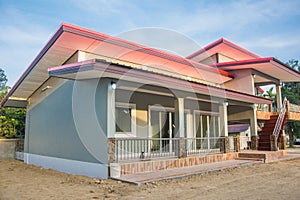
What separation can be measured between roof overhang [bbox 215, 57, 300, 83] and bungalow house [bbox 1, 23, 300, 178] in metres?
0.08

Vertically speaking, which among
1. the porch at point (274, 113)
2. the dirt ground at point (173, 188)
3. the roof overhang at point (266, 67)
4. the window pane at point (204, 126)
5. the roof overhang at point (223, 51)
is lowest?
the dirt ground at point (173, 188)

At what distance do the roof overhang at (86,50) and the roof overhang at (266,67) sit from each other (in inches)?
68.4

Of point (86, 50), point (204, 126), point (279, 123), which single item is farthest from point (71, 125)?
point (279, 123)

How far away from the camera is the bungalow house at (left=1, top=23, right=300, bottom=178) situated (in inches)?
306

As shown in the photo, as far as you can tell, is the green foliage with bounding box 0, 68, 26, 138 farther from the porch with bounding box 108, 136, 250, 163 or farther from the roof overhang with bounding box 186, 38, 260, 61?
the roof overhang with bounding box 186, 38, 260, 61

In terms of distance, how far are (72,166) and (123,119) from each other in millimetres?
2611

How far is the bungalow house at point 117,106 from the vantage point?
776 cm

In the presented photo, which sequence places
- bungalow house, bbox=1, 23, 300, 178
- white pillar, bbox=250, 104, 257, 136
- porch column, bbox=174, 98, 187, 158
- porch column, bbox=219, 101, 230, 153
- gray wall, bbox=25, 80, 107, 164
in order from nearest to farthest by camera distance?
bungalow house, bbox=1, 23, 300, 178
gray wall, bbox=25, 80, 107, 164
porch column, bbox=174, 98, 187, 158
porch column, bbox=219, 101, 230, 153
white pillar, bbox=250, 104, 257, 136

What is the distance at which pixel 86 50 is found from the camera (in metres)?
9.76

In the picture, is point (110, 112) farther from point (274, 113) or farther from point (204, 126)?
point (274, 113)

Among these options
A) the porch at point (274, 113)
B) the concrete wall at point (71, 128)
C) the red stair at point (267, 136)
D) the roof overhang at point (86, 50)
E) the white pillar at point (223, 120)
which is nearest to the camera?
the concrete wall at point (71, 128)

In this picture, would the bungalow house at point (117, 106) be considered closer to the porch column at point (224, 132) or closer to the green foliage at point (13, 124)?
the porch column at point (224, 132)

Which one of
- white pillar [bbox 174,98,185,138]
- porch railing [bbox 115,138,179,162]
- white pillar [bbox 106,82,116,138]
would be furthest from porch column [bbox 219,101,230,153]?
white pillar [bbox 106,82,116,138]

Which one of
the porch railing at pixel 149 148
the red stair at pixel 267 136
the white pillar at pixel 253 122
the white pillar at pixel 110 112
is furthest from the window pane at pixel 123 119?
the red stair at pixel 267 136
